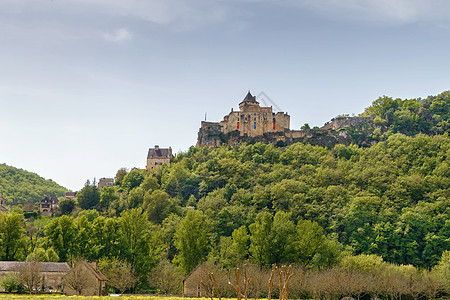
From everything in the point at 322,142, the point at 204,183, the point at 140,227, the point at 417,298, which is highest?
the point at 322,142

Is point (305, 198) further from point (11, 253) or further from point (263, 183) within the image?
point (11, 253)

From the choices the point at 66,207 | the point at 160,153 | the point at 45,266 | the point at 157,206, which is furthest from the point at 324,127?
the point at 45,266

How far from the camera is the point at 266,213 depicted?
85938 mm

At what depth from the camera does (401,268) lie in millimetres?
75000

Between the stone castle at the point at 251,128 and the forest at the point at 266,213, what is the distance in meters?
3.53

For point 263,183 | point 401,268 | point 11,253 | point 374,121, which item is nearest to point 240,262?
point 401,268

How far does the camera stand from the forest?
73.1m

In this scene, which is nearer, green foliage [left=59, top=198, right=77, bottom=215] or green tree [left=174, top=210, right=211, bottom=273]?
green tree [left=174, top=210, right=211, bottom=273]

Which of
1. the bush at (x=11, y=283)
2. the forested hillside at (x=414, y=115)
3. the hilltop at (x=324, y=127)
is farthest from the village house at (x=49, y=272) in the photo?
the forested hillside at (x=414, y=115)

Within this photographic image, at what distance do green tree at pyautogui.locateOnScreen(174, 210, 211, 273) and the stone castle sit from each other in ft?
183

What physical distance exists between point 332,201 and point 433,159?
85.5 feet

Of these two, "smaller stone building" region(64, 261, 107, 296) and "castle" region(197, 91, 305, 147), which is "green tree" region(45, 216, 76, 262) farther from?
"castle" region(197, 91, 305, 147)

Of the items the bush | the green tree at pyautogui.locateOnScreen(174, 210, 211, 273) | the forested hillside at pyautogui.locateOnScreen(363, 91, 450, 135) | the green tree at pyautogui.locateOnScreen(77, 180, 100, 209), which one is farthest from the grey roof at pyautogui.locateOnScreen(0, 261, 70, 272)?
the forested hillside at pyautogui.locateOnScreen(363, 91, 450, 135)

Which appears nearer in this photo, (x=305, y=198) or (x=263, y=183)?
(x=305, y=198)
